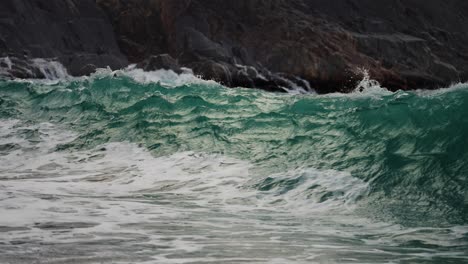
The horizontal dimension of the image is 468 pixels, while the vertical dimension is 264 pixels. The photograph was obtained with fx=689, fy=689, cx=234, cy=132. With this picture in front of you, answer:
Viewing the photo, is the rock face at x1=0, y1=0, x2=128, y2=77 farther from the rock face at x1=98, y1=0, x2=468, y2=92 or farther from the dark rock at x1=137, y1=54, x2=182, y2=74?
the dark rock at x1=137, y1=54, x2=182, y2=74

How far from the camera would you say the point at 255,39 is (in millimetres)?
26406

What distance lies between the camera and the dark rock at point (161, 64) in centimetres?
2395

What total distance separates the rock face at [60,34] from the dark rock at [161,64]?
1.64 metres

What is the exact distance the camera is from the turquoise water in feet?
19.7

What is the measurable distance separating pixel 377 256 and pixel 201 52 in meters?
20.0

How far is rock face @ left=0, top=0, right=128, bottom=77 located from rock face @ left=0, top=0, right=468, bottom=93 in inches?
1.5

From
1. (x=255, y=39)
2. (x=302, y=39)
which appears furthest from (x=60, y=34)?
(x=302, y=39)

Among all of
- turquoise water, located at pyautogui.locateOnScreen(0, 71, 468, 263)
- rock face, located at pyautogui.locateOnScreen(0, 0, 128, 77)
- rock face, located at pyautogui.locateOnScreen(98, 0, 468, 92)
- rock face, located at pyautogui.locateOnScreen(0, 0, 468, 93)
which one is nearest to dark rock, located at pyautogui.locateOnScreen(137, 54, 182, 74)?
rock face, located at pyautogui.locateOnScreen(0, 0, 468, 93)

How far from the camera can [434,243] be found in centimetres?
640

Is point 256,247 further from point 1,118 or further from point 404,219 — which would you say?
point 1,118

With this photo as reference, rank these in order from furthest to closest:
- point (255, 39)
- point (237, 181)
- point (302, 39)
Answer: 1. point (255, 39)
2. point (302, 39)
3. point (237, 181)

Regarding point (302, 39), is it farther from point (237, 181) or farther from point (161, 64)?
point (237, 181)

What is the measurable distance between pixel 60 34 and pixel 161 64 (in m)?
5.17

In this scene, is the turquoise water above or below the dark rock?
above
